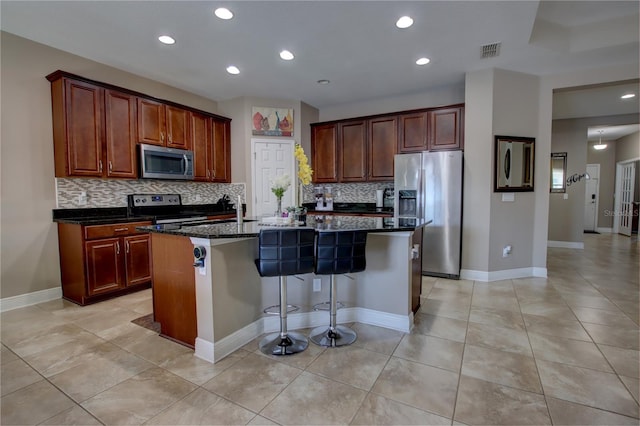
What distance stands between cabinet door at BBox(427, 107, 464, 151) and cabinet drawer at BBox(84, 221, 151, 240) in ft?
13.4

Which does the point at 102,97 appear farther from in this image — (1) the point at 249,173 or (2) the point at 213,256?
(2) the point at 213,256

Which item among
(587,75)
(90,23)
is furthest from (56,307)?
(587,75)

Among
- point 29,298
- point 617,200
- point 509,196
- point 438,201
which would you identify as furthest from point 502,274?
point 617,200

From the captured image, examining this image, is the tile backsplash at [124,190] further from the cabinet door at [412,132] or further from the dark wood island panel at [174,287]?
the cabinet door at [412,132]

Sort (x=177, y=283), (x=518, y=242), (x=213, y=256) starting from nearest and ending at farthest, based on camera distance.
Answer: (x=213, y=256), (x=177, y=283), (x=518, y=242)

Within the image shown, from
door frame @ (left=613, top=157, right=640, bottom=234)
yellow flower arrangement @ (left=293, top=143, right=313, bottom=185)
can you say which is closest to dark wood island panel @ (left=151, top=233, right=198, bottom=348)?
yellow flower arrangement @ (left=293, top=143, right=313, bottom=185)

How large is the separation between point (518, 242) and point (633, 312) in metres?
1.39

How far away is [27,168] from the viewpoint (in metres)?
3.12

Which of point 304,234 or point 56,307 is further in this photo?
point 56,307

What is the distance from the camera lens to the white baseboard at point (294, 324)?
2139mm

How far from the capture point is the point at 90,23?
110 inches

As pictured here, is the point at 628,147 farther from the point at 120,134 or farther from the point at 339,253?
the point at 120,134

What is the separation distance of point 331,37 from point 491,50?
1.84 metres

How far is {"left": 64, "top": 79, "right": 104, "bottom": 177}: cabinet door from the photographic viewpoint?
3.20m
